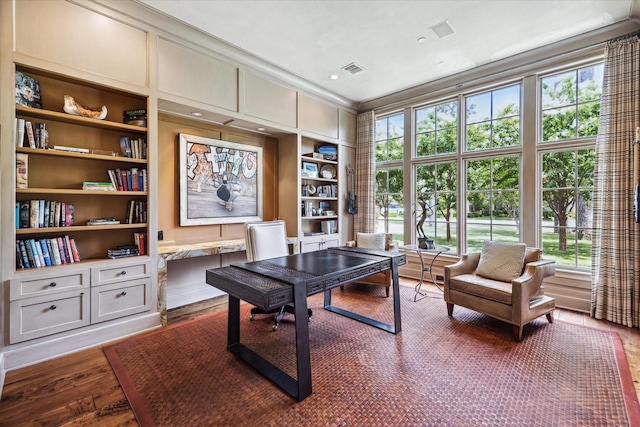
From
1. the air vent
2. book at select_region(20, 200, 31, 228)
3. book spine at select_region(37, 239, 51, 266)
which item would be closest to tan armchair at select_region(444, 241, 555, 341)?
the air vent

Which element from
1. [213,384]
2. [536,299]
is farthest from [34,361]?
Result: [536,299]

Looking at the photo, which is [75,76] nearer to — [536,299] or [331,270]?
[331,270]

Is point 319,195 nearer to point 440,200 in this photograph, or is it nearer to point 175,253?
point 440,200

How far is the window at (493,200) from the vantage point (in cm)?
379

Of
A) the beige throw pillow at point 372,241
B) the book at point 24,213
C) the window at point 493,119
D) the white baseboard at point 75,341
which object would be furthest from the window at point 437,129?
the book at point 24,213

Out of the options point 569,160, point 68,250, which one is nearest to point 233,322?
point 68,250

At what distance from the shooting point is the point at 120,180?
2.74 meters

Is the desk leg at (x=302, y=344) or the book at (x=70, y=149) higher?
the book at (x=70, y=149)

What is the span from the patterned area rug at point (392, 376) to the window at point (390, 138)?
2.95 m

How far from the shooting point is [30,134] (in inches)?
90.1

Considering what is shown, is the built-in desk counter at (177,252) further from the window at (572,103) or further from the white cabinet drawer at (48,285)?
the window at (572,103)

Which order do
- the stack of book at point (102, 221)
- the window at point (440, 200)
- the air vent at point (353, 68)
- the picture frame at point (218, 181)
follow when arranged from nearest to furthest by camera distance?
1. the stack of book at point (102, 221)
2. the picture frame at point (218, 181)
3. the air vent at point (353, 68)
4. the window at point (440, 200)

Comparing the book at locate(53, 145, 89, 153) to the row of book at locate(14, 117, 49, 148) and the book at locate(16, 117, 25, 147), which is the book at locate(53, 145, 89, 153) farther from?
the book at locate(16, 117, 25, 147)

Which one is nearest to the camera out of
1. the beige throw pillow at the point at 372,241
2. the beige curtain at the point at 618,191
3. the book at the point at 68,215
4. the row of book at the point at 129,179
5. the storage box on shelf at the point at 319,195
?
the book at the point at 68,215
